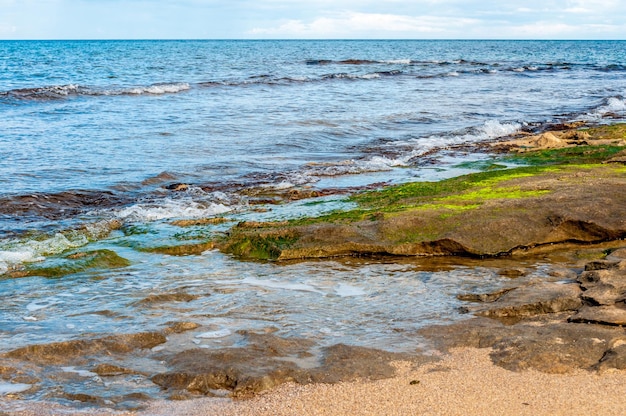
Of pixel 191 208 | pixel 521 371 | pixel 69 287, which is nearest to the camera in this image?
pixel 521 371

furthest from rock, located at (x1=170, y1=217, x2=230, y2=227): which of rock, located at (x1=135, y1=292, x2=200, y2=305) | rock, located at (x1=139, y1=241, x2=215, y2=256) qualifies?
rock, located at (x1=135, y1=292, x2=200, y2=305)

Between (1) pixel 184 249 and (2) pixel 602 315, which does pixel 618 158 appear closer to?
(2) pixel 602 315

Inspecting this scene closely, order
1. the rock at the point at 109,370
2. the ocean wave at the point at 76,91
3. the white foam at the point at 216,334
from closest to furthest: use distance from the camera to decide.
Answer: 1. the rock at the point at 109,370
2. the white foam at the point at 216,334
3. the ocean wave at the point at 76,91

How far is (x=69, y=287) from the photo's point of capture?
23.5ft

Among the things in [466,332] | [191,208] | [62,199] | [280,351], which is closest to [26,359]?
[280,351]

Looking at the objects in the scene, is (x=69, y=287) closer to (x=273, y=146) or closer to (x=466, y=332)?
(x=466, y=332)

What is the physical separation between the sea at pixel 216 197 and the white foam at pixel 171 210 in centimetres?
4

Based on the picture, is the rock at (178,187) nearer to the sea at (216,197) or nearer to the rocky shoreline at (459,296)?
the sea at (216,197)

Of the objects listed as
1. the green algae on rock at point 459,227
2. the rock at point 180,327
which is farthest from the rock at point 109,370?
the green algae on rock at point 459,227

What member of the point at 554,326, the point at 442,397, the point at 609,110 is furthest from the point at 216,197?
the point at 609,110

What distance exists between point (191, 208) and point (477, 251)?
16.7ft

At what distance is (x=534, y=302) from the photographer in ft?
19.5

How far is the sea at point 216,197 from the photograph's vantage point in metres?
6.04

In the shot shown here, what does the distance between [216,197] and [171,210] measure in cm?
112
